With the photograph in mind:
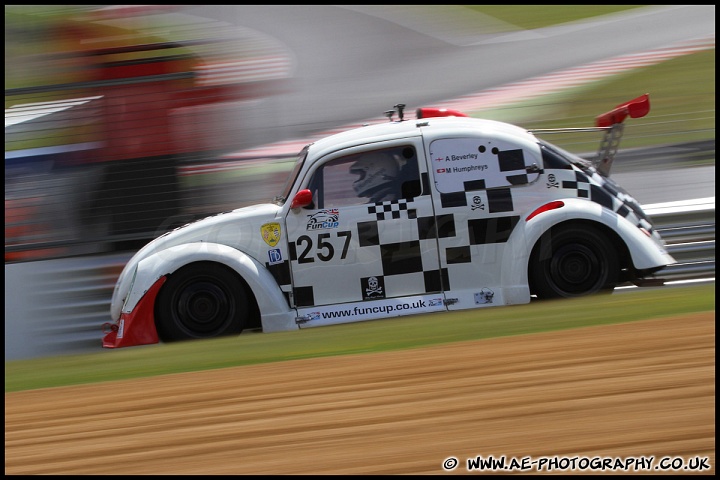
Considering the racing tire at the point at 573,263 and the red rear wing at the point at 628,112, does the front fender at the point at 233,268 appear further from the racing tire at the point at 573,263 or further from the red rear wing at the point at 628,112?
the red rear wing at the point at 628,112

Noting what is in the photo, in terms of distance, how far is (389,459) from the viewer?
316 cm

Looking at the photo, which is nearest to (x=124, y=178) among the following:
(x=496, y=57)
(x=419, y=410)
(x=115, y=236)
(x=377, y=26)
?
(x=115, y=236)

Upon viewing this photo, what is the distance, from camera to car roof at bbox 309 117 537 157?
6.64m

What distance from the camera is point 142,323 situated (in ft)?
21.8

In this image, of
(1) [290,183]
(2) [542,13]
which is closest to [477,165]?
(1) [290,183]

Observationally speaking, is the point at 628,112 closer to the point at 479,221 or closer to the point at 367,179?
the point at 479,221

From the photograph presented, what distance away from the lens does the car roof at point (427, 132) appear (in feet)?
21.8

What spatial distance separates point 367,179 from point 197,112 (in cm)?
257

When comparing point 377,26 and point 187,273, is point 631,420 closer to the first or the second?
point 187,273

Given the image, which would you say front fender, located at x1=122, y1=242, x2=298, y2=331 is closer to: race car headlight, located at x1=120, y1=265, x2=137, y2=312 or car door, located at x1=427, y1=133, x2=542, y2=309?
race car headlight, located at x1=120, y1=265, x2=137, y2=312

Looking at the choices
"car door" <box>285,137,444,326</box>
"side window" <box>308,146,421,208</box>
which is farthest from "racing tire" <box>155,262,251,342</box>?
"side window" <box>308,146,421,208</box>

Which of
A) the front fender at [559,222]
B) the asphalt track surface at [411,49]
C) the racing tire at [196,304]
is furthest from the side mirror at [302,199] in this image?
the asphalt track surface at [411,49]

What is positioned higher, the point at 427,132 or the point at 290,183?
the point at 427,132

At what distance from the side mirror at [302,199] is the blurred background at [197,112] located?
55.0 inches
